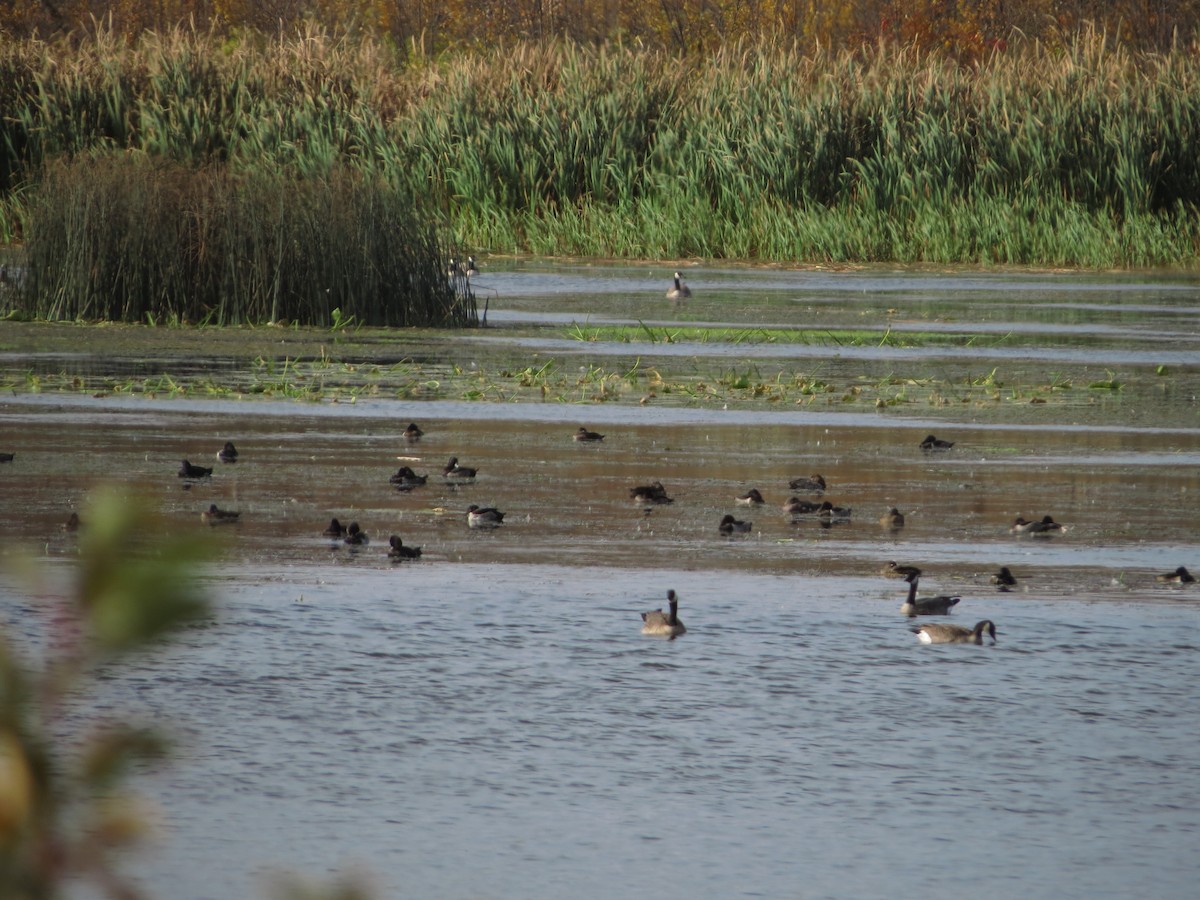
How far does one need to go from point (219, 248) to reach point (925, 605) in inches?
504

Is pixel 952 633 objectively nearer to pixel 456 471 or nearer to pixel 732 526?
pixel 732 526

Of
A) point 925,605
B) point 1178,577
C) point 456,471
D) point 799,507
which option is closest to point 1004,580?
point 1178,577

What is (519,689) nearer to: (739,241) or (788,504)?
(788,504)

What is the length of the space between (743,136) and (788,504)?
2049 centimetres

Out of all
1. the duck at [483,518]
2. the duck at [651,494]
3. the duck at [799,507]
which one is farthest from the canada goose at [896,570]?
the duck at [483,518]

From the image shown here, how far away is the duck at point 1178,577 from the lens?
8.97 meters

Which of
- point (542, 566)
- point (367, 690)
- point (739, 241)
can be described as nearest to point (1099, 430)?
point (542, 566)

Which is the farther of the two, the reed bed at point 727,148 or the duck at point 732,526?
the reed bed at point 727,148

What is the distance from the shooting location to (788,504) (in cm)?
1076

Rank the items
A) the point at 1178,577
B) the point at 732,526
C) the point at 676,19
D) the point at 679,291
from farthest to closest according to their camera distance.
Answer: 1. the point at 676,19
2. the point at 679,291
3. the point at 732,526
4. the point at 1178,577

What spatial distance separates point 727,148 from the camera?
2980 cm

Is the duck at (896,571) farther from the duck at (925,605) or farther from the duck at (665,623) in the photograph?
the duck at (665,623)

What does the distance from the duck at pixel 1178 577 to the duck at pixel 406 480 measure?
427 centimetres

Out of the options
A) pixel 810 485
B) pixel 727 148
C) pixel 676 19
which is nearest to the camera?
pixel 810 485
